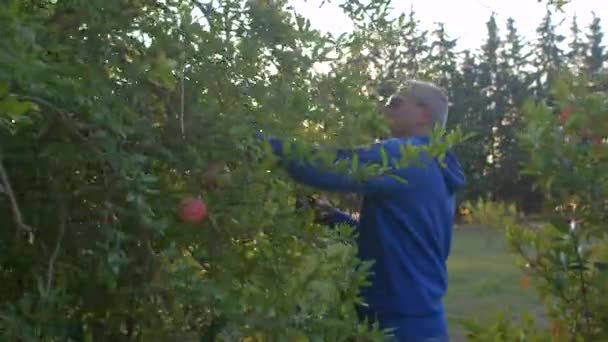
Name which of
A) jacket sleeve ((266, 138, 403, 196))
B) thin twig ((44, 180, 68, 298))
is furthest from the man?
thin twig ((44, 180, 68, 298))

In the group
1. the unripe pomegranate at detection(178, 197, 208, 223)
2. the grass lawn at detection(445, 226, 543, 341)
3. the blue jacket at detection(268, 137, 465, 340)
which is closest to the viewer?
the unripe pomegranate at detection(178, 197, 208, 223)

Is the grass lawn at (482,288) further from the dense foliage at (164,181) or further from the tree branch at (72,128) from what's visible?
the tree branch at (72,128)

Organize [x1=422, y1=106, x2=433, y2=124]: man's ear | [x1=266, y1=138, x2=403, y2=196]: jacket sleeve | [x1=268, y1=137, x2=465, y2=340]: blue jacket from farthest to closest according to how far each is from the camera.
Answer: [x1=422, y1=106, x2=433, y2=124]: man's ear < [x1=268, y1=137, x2=465, y2=340]: blue jacket < [x1=266, y1=138, x2=403, y2=196]: jacket sleeve

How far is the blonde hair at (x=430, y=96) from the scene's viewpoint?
347cm

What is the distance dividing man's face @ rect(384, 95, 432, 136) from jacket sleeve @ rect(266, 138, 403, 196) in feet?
2.09

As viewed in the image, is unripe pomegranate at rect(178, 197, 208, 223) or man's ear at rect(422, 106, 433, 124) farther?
man's ear at rect(422, 106, 433, 124)

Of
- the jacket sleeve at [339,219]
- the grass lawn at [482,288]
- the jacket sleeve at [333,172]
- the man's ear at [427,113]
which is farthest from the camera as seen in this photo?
the grass lawn at [482,288]

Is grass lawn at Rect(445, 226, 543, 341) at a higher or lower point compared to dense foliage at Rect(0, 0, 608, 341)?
lower

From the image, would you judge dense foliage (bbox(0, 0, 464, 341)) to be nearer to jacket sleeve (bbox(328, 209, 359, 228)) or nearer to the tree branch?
the tree branch

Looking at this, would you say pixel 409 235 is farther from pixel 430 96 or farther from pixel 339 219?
pixel 430 96

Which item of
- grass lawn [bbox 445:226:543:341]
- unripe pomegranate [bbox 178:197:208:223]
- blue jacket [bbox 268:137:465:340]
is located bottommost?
grass lawn [bbox 445:226:543:341]

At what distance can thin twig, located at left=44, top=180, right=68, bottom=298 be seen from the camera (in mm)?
2266

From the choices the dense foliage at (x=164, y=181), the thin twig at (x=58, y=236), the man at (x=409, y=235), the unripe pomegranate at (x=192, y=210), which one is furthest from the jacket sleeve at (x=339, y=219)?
the thin twig at (x=58, y=236)

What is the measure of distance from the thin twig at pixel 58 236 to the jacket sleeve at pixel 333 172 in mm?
520
